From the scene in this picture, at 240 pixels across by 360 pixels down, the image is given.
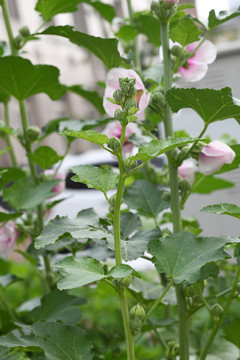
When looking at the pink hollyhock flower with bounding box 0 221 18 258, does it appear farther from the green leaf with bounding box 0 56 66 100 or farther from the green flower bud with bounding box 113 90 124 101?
the green flower bud with bounding box 113 90 124 101

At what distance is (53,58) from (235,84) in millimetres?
8063

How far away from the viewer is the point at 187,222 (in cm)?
72

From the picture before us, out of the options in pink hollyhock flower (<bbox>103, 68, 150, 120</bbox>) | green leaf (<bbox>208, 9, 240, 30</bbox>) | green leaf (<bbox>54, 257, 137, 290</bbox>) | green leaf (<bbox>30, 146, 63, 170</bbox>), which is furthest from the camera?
green leaf (<bbox>30, 146, 63, 170</bbox>)

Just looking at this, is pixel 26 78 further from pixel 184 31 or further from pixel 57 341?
pixel 57 341

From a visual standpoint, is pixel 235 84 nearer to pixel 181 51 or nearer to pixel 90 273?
pixel 181 51

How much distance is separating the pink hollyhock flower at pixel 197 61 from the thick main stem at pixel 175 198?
7 centimetres

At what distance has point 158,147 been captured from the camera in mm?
419

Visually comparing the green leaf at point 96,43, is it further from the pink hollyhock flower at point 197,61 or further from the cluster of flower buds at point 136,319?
the cluster of flower buds at point 136,319

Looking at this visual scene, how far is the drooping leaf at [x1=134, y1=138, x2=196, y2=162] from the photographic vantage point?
405mm

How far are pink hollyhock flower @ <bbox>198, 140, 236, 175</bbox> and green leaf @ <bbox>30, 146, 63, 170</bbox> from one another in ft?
0.88

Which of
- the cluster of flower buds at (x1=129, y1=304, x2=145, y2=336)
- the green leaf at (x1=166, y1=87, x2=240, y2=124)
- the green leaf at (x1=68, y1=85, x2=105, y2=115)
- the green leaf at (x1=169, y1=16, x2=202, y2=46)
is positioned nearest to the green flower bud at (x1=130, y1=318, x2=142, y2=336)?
the cluster of flower buds at (x1=129, y1=304, x2=145, y2=336)

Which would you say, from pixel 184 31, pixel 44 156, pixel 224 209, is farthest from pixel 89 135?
pixel 44 156

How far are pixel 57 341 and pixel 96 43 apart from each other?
0.32 metres

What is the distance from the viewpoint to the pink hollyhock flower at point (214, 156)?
0.53 metres
